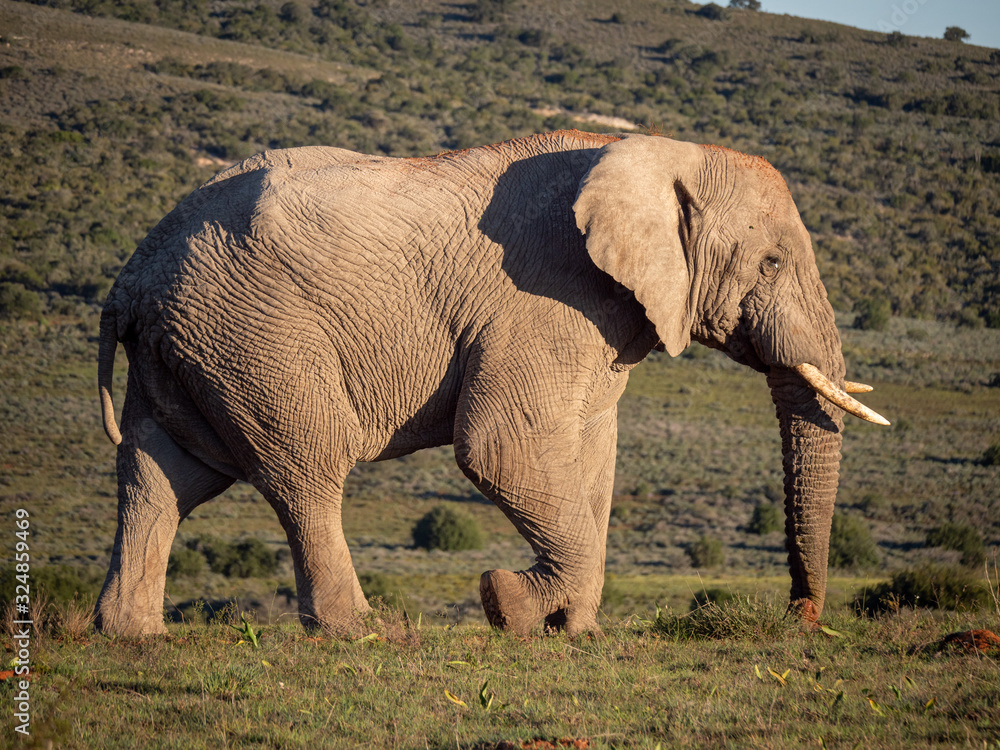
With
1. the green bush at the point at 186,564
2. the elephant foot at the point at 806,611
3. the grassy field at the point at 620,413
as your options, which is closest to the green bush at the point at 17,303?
the grassy field at the point at 620,413

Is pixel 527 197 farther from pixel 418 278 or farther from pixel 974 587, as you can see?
pixel 974 587

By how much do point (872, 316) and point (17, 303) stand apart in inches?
1226

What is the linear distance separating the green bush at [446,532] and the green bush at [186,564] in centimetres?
488

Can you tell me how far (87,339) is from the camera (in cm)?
3450

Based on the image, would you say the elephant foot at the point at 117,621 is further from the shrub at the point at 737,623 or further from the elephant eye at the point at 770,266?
the elephant eye at the point at 770,266

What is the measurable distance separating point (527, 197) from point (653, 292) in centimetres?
105

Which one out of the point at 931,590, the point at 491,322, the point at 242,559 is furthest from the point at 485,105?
the point at 491,322

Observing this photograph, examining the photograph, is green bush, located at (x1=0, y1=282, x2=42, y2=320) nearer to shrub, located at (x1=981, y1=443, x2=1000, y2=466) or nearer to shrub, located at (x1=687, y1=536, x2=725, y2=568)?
shrub, located at (x1=687, y1=536, x2=725, y2=568)

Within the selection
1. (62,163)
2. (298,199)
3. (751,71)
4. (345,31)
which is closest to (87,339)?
(62,163)

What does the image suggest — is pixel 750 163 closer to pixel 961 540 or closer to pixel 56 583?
pixel 56 583

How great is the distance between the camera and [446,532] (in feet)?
75.1

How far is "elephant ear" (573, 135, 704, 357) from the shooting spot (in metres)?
6.54

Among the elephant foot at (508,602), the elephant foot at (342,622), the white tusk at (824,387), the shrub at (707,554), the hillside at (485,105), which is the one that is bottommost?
the shrub at (707,554)

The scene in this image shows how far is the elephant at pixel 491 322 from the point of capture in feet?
22.1
